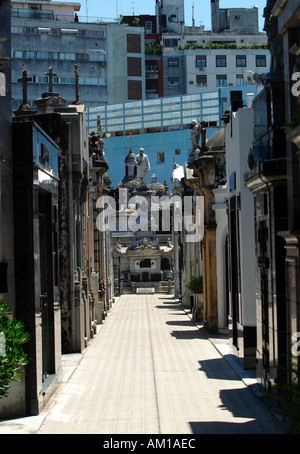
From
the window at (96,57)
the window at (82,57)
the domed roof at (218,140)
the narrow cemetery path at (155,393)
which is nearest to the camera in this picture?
the narrow cemetery path at (155,393)

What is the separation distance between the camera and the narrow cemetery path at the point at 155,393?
10315 millimetres

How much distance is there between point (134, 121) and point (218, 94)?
861 cm

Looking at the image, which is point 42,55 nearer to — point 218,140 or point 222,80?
point 222,80

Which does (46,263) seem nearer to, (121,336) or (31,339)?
(31,339)

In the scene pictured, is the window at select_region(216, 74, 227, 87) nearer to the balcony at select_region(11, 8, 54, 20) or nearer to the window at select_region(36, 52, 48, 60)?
the balcony at select_region(11, 8, 54, 20)

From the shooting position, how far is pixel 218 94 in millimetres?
64500

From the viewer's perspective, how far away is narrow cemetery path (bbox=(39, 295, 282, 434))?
406 inches

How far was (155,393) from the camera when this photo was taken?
12789mm

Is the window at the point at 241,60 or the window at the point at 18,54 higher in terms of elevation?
the window at the point at 241,60

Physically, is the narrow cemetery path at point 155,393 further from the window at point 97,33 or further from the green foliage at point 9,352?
the window at point 97,33

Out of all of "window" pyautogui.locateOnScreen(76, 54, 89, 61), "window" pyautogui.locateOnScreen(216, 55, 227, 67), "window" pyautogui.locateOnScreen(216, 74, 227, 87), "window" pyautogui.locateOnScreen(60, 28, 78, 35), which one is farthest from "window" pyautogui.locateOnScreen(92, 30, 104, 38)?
"window" pyautogui.locateOnScreen(216, 74, 227, 87)

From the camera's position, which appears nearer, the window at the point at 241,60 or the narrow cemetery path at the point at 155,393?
the narrow cemetery path at the point at 155,393

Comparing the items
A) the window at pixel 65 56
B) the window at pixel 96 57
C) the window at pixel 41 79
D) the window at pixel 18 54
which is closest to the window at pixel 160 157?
the window at pixel 96 57

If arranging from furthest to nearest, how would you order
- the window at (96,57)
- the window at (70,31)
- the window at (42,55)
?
the window at (96,57) → the window at (70,31) → the window at (42,55)
